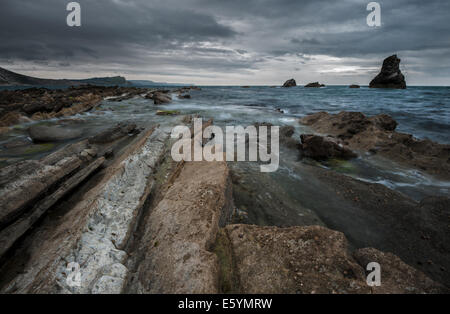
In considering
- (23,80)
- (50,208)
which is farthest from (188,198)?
(23,80)

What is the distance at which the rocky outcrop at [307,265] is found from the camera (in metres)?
1.84

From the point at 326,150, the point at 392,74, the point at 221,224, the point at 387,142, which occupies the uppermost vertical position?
the point at 392,74

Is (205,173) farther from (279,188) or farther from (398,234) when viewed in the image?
(398,234)

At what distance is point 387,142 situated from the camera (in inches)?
279

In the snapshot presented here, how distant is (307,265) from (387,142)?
7486 mm

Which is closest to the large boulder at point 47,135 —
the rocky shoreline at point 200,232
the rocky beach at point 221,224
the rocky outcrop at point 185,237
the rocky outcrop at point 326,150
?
the rocky beach at point 221,224

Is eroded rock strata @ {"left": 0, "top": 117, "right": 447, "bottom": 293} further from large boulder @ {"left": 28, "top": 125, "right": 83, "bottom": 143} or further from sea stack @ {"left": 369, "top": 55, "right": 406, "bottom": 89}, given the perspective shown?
sea stack @ {"left": 369, "top": 55, "right": 406, "bottom": 89}

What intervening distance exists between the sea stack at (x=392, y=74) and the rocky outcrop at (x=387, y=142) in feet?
264

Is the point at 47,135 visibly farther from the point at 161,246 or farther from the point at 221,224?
the point at 221,224

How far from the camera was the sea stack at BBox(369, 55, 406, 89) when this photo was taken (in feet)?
212

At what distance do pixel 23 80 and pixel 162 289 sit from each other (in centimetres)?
18917

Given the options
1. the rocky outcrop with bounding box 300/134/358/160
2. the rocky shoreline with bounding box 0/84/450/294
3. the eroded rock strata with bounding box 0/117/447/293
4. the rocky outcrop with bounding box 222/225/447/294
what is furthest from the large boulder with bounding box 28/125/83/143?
the rocky outcrop with bounding box 300/134/358/160

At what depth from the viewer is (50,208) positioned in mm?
3375

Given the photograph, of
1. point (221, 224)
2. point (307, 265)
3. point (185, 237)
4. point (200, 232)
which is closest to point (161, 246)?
point (185, 237)
